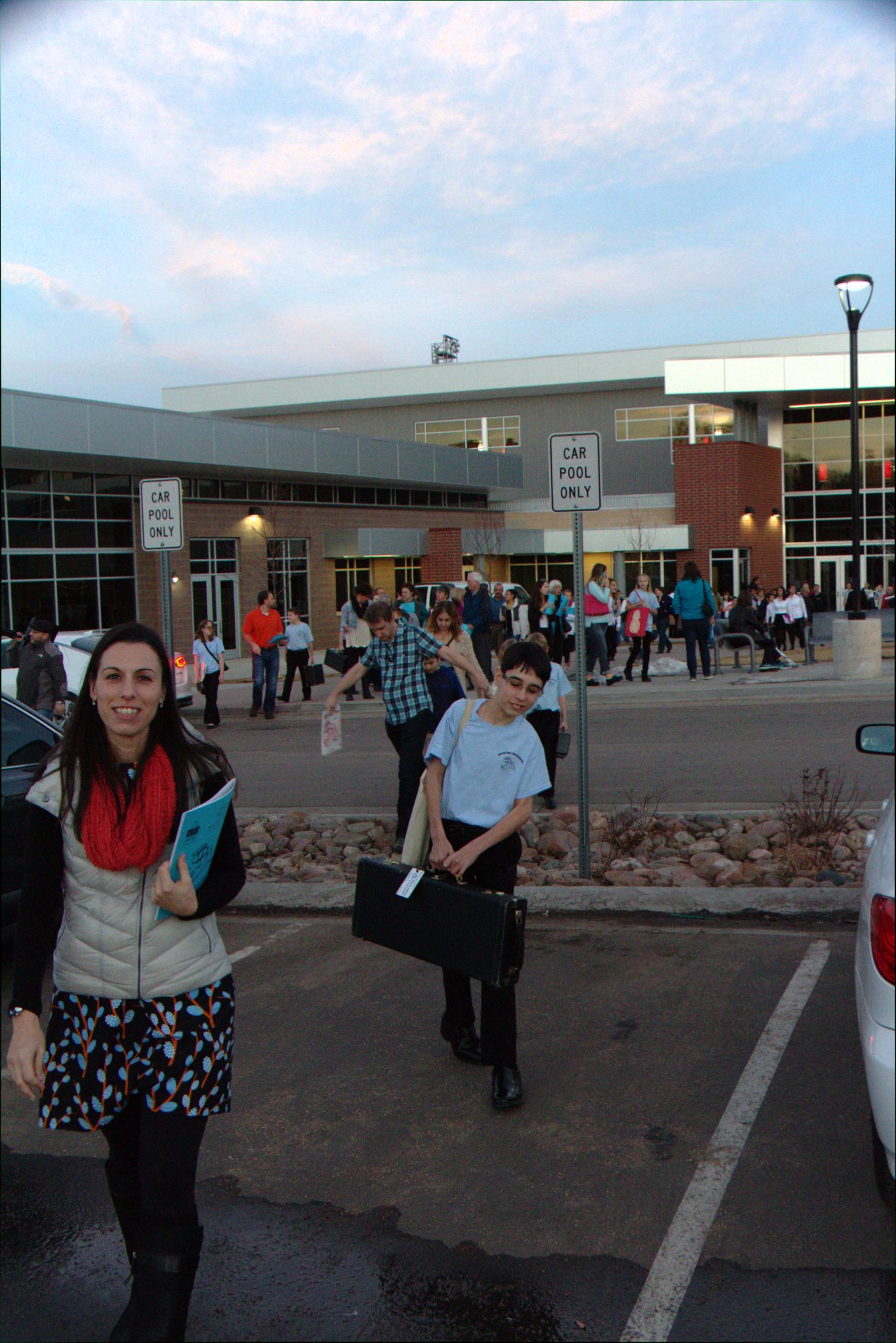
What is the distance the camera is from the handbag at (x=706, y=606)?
65.9 feet

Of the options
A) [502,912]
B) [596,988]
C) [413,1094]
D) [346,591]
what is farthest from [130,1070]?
[346,591]

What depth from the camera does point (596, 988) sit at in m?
5.97

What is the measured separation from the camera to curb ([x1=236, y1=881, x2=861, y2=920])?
6.97 metres

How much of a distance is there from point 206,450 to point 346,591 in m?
10.4

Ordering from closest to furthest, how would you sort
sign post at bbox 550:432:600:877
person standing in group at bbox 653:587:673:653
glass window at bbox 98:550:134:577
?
sign post at bbox 550:432:600:877 < person standing in group at bbox 653:587:673:653 < glass window at bbox 98:550:134:577

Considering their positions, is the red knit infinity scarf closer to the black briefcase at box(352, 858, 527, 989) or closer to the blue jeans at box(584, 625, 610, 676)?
the black briefcase at box(352, 858, 527, 989)

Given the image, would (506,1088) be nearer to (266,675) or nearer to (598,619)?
(266,675)

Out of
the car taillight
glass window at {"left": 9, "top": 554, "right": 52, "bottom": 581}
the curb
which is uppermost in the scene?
glass window at {"left": 9, "top": 554, "right": 52, "bottom": 581}

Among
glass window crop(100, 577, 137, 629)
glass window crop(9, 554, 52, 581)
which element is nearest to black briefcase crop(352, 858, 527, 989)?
glass window crop(9, 554, 52, 581)

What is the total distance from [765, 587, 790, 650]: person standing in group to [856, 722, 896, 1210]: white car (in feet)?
79.9

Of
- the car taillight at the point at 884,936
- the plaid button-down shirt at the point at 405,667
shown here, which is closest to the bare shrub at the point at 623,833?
the plaid button-down shirt at the point at 405,667

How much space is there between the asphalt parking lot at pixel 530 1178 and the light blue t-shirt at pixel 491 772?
1061mm

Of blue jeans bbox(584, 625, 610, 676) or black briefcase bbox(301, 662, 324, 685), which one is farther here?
blue jeans bbox(584, 625, 610, 676)

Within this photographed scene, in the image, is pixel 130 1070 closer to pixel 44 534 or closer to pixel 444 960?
pixel 444 960
